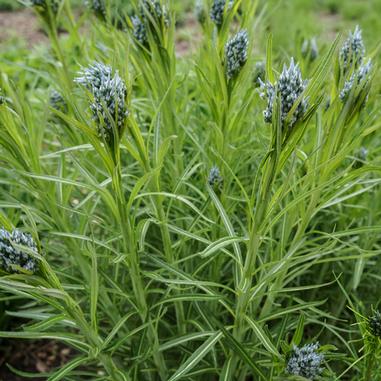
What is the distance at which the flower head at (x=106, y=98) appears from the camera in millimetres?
1144

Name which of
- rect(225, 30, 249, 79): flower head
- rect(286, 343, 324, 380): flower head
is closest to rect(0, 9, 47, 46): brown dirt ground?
rect(225, 30, 249, 79): flower head

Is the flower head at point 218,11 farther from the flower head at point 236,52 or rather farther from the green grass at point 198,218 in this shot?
the flower head at point 236,52

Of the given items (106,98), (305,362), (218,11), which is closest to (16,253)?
(106,98)

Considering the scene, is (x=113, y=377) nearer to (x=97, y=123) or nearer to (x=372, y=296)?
(x=97, y=123)

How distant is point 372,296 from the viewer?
214cm

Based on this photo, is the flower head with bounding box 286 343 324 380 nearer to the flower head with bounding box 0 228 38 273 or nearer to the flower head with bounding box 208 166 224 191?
the flower head with bounding box 208 166 224 191

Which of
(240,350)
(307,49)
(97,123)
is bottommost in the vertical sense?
(240,350)

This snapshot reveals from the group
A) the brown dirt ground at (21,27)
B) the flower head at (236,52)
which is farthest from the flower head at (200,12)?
the brown dirt ground at (21,27)

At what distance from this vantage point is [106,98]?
3.78ft

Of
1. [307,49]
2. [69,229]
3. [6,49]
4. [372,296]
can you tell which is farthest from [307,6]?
[69,229]

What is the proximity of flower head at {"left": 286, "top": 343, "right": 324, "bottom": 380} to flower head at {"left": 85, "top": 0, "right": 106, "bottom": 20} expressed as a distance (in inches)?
63.6

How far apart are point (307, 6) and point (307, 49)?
557 cm

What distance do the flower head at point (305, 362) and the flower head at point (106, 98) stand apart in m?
0.84

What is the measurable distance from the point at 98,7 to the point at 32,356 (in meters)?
1.86
